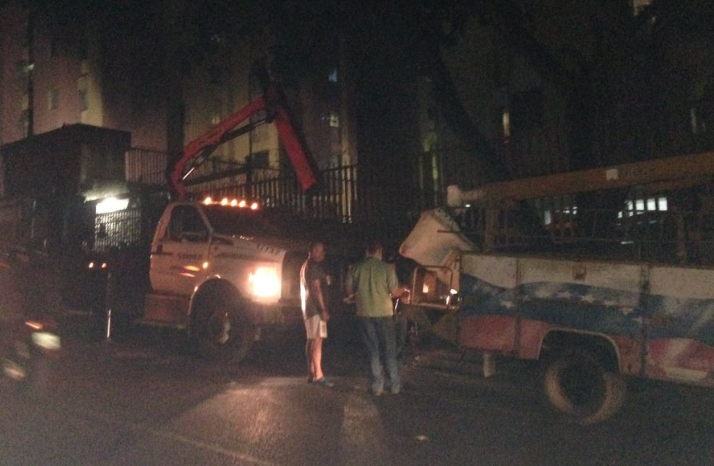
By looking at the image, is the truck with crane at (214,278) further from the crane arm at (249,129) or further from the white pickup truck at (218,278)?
the crane arm at (249,129)

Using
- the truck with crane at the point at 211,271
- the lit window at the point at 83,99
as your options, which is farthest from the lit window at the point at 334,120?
the truck with crane at the point at 211,271

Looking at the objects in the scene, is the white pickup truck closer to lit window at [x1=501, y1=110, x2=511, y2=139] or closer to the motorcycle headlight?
the motorcycle headlight

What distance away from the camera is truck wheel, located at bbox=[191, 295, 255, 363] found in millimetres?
11016

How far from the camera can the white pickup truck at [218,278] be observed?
10.8 meters

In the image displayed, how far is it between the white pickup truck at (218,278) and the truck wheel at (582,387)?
3.72 meters

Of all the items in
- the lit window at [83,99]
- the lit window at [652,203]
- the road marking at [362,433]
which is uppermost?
the lit window at [83,99]

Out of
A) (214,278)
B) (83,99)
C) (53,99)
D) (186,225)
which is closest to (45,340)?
(214,278)

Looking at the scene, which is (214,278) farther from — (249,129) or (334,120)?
(334,120)

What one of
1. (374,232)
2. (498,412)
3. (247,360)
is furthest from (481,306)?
(374,232)

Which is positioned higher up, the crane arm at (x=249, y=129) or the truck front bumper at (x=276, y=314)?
the crane arm at (x=249, y=129)

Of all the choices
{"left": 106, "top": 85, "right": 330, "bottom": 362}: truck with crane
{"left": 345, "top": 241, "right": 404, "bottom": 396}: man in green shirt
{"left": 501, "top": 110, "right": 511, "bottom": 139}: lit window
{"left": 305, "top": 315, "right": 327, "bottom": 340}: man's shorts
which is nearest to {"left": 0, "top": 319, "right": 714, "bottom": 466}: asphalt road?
{"left": 345, "top": 241, "right": 404, "bottom": 396}: man in green shirt

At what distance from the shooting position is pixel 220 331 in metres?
11.2

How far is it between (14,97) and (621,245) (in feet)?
122

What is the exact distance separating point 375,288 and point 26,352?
3728 mm
